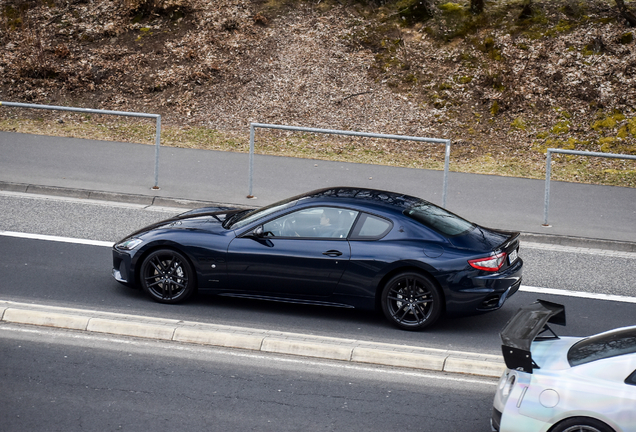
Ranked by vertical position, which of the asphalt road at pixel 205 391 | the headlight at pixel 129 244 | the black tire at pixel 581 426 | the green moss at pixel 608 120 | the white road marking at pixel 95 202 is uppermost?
the green moss at pixel 608 120

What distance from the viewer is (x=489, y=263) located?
7.40m

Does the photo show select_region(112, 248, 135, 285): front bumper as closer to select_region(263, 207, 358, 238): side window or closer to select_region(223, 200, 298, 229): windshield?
select_region(223, 200, 298, 229): windshield

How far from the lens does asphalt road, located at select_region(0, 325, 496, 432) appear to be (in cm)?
554

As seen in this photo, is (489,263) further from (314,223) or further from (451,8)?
(451,8)

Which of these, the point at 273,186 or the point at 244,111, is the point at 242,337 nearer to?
the point at 273,186

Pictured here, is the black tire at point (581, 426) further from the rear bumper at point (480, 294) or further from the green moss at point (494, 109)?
the green moss at point (494, 109)

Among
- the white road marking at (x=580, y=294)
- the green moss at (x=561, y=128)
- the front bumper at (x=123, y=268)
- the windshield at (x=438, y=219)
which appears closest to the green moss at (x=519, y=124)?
the green moss at (x=561, y=128)

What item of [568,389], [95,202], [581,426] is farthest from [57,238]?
[581,426]

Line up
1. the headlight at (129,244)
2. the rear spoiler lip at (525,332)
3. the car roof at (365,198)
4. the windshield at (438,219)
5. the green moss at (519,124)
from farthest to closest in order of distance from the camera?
1. the green moss at (519,124)
2. the headlight at (129,244)
3. the car roof at (365,198)
4. the windshield at (438,219)
5. the rear spoiler lip at (525,332)

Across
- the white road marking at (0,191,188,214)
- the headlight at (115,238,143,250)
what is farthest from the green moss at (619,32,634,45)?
the headlight at (115,238,143,250)

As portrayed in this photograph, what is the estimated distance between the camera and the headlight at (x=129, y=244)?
8.19m

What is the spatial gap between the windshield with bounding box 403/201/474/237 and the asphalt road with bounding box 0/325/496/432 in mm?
1823

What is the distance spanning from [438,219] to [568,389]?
11.7 feet

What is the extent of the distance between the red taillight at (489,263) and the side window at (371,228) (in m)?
0.94
